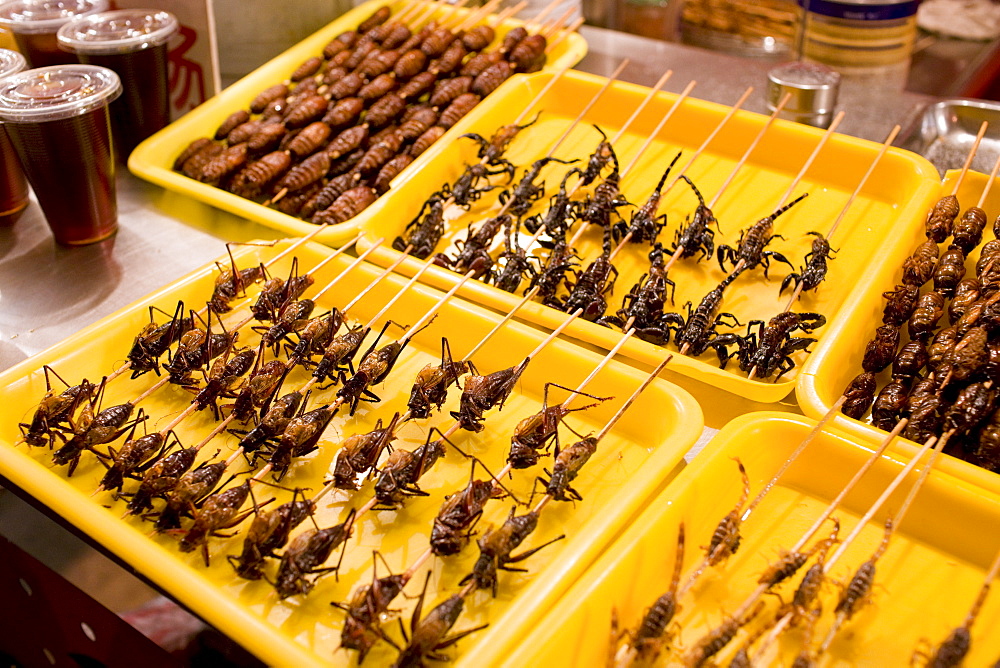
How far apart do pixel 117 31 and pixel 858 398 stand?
9.94 feet

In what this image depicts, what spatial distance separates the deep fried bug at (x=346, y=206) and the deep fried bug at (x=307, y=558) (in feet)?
4.63

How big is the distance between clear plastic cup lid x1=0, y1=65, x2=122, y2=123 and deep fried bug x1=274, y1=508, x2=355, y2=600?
5.62 feet

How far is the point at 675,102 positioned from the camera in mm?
3666

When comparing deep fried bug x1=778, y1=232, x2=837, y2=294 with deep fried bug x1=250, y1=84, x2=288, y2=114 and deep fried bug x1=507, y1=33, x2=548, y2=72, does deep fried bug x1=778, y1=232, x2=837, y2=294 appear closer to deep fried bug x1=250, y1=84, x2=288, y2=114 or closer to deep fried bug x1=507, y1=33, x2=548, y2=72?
deep fried bug x1=507, y1=33, x2=548, y2=72

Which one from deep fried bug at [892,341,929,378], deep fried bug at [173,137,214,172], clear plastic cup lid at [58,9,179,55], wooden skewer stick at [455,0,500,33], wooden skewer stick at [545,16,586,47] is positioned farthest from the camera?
wooden skewer stick at [455,0,500,33]

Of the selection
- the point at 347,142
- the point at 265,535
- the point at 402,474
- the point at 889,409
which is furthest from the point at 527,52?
the point at 265,535

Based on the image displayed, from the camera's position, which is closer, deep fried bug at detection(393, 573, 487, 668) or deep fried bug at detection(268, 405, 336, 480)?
deep fried bug at detection(393, 573, 487, 668)

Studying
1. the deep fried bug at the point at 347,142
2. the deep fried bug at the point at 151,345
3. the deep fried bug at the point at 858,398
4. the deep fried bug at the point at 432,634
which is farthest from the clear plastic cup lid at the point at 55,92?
the deep fried bug at the point at 858,398

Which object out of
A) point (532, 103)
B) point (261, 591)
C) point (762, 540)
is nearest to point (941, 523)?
point (762, 540)

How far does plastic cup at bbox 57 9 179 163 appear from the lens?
10.8 feet

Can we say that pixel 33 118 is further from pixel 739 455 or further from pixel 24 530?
pixel 739 455

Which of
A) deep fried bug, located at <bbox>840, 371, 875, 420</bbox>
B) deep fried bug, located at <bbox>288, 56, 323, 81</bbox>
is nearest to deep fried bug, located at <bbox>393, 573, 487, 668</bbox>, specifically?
deep fried bug, located at <bbox>840, 371, 875, 420</bbox>

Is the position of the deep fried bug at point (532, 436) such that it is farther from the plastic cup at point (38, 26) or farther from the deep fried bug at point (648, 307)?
the plastic cup at point (38, 26)

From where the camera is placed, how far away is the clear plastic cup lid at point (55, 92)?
2744 millimetres
